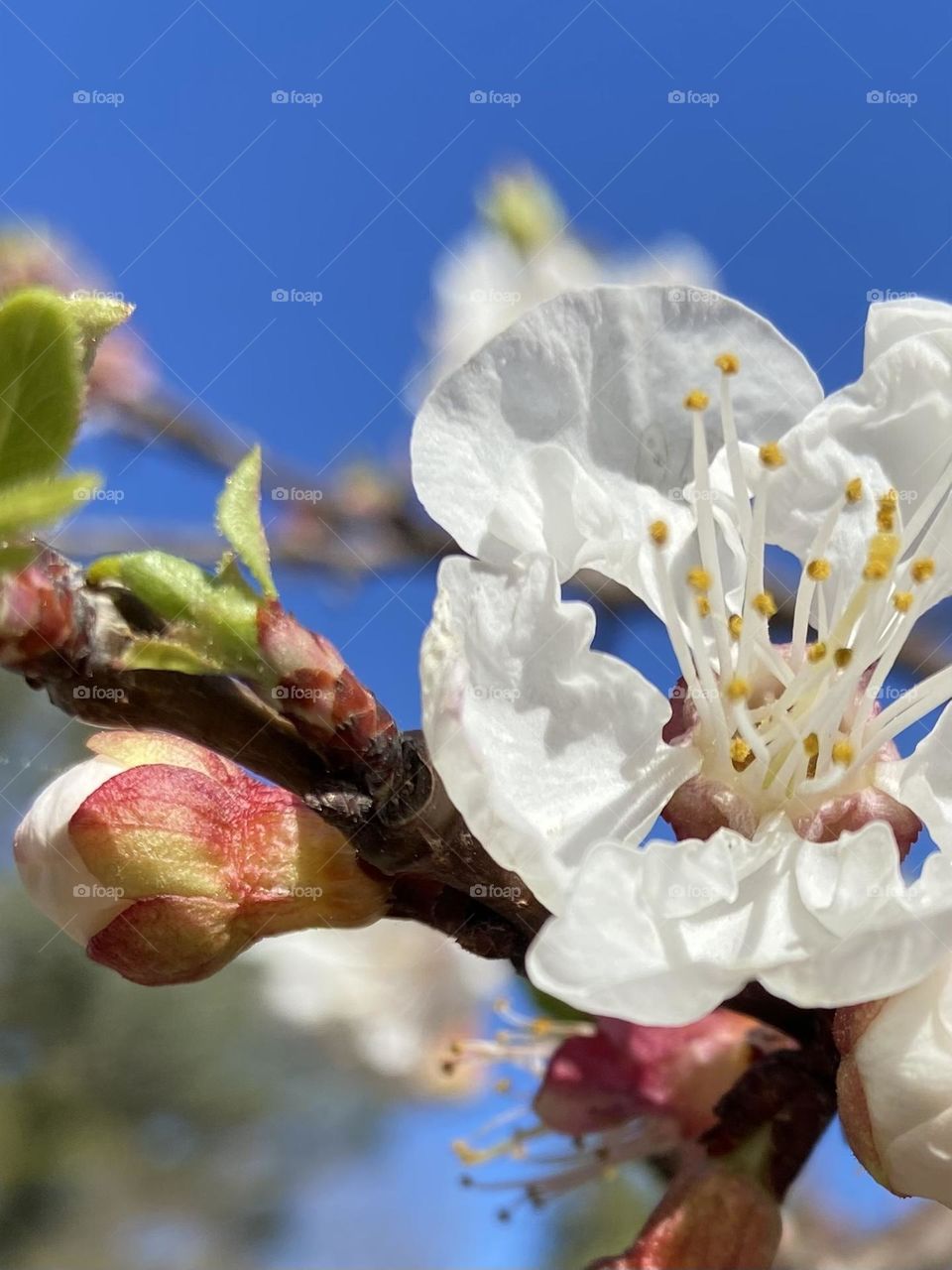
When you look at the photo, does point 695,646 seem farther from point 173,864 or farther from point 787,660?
point 173,864

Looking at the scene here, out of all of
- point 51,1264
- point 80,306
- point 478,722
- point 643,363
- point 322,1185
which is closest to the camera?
point 80,306

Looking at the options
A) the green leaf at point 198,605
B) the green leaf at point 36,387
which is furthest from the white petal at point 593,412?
the green leaf at point 36,387

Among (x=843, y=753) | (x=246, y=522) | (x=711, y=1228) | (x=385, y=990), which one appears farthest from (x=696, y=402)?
(x=385, y=990)

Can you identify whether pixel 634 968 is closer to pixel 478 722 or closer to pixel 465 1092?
pixel 478 722

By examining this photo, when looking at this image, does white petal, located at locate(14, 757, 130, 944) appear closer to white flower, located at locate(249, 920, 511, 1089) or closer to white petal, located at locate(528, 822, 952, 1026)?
white petal, located at locate(528, 822, 952, 1026)

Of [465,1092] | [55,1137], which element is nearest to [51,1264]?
[55,1137]

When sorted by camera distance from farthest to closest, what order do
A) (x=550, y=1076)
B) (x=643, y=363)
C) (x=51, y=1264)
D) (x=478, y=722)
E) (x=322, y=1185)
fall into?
(x=322, y=1185) → (x=51, y=1264) → (x=550, y=1076) → (x=643, y=363) → (x=478, y=722)

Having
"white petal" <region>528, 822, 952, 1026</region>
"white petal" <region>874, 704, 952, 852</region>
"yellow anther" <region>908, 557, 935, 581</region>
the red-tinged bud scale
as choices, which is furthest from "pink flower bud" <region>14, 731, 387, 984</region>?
"yellow anther" <region>908, 557, 935, 581</region>
